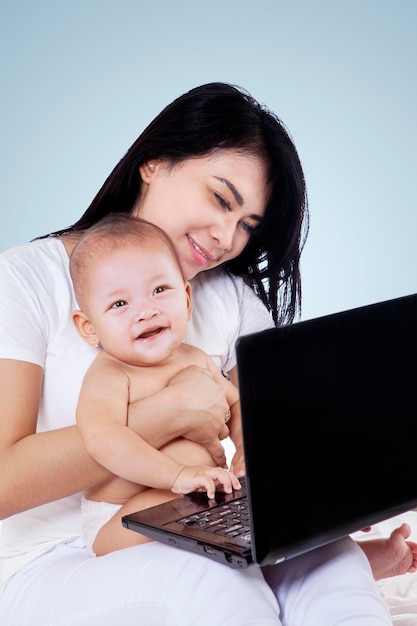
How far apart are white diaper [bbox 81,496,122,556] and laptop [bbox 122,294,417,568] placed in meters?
0.18

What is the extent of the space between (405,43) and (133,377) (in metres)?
3.14

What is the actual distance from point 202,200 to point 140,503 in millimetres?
581

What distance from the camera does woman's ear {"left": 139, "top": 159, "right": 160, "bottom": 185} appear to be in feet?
5.15

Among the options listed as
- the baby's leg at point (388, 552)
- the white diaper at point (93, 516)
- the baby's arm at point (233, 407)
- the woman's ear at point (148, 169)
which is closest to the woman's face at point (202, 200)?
the woman's ear at point (148, 169)

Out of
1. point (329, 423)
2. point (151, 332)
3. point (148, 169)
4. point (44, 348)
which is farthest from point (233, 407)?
point (329, 423)

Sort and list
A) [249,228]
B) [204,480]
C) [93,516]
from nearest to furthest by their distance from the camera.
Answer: [204,480]
[93,516]
[249,228]

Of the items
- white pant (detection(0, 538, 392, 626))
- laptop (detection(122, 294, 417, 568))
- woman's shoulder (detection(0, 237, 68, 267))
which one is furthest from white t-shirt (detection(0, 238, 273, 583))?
laptop (detection(122, 294, 417, 568))

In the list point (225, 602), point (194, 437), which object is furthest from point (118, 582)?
point (194, 437)

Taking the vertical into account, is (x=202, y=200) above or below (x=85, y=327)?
above

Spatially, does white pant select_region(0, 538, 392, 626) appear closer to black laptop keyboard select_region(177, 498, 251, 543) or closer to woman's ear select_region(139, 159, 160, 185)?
black laptop keyboard select_region(177, 498, 251, 543)

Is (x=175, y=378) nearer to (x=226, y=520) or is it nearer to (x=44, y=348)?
(x=44, y=348)

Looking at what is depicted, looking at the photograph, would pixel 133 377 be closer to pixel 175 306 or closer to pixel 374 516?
pixel 175 306

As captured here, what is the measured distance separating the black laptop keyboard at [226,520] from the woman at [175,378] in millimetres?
45

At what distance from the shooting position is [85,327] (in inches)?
54.6
